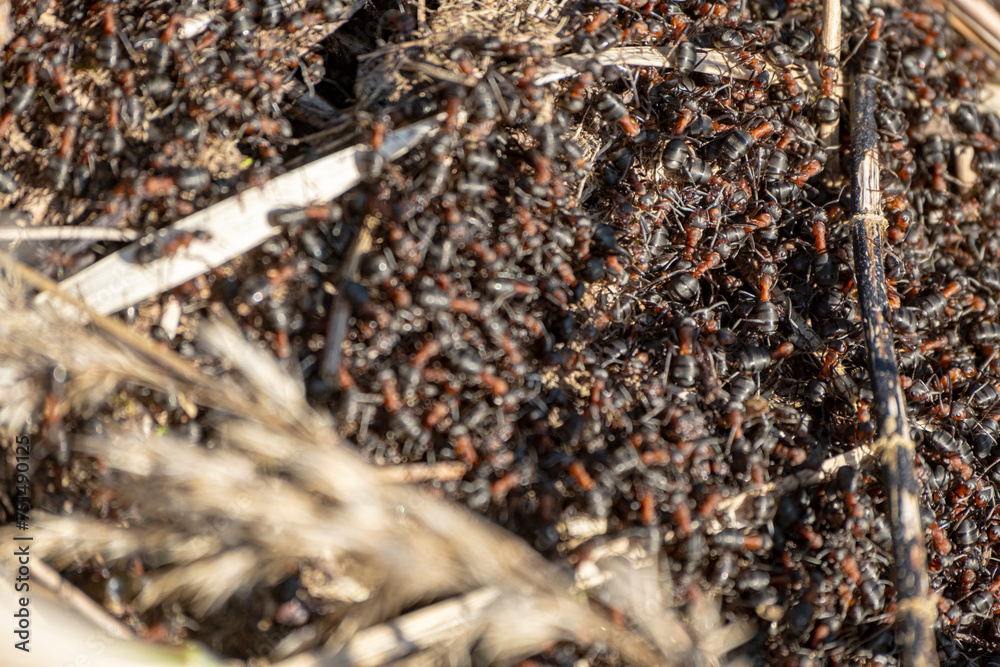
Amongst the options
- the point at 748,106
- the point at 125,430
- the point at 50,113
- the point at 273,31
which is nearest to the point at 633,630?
the point at 125,430

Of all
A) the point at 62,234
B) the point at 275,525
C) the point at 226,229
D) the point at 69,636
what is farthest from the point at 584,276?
the point at 69,636

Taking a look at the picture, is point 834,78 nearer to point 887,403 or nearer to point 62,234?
point 887,403

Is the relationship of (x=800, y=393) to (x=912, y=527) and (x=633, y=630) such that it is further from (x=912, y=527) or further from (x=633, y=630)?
(x=633, y=630)

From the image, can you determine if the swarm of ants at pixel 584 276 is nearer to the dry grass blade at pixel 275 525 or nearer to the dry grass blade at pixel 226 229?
the dry grass blade at pixel 226 229

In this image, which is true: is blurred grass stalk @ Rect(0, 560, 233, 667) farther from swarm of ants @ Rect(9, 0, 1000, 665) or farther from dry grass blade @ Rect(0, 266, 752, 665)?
swarm of ants @ Rect(9, 0, 1000, 665)

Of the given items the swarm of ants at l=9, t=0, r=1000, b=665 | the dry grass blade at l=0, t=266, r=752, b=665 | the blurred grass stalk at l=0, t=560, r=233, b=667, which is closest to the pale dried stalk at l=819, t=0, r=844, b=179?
the swarm of ants at l=9, t=0, r=1000, b=665

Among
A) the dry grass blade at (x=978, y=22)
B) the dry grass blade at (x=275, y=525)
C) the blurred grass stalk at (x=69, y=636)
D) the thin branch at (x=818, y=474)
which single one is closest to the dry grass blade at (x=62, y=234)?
the dry grass blade at (x=275, y=525)
